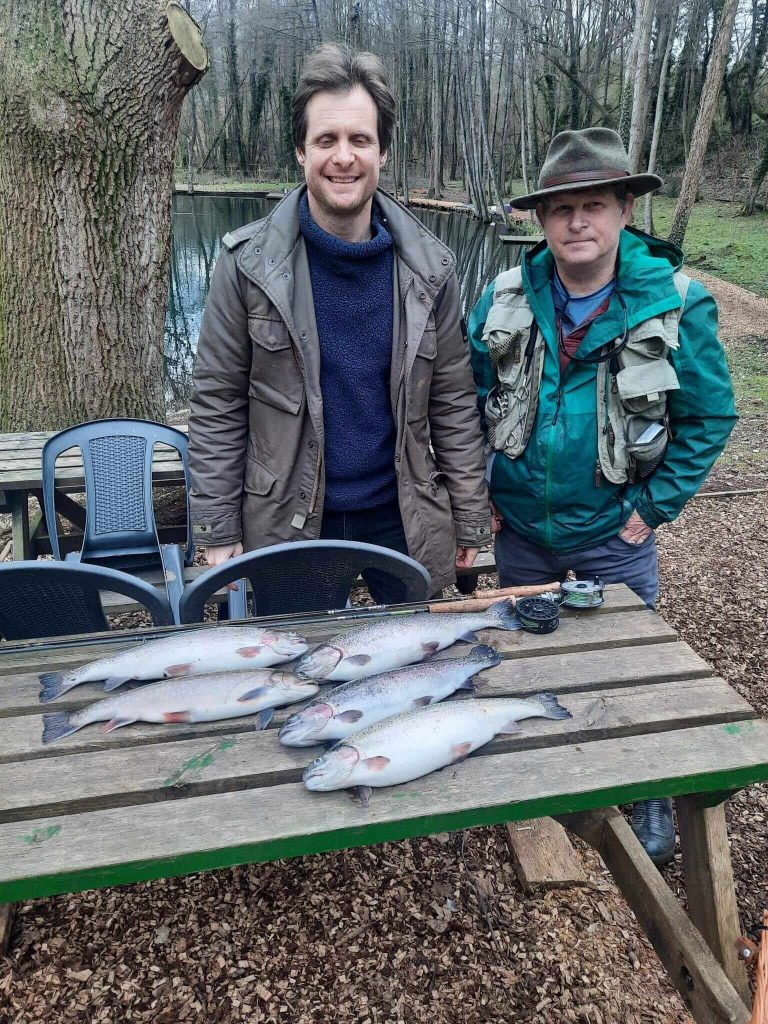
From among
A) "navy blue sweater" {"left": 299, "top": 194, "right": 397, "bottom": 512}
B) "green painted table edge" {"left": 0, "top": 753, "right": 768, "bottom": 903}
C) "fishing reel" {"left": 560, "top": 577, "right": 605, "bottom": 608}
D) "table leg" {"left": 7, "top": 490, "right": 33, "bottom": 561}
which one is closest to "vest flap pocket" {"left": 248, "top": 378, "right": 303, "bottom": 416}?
"navy blue sweater" {"left": 299, "top": 194, "right": 397, "bottom": 512}

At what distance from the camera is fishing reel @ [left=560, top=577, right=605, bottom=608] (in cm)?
230

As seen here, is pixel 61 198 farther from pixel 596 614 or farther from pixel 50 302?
pixel 596 614

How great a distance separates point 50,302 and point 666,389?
3.59 m

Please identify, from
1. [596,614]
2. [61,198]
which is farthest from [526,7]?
[596,614]

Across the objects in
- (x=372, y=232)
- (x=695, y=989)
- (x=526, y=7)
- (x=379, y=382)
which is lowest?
(x=695, y=989)

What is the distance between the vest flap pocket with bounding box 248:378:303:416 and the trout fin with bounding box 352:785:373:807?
1307mm

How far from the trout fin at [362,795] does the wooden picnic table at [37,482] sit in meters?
2.55

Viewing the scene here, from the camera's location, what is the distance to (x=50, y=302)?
14.1 ft

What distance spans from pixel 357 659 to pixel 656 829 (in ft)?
4.98

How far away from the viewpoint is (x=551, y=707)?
6.00 feet

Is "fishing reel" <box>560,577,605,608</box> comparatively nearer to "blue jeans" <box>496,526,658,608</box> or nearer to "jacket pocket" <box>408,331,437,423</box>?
"blue jeans" <box>496,526,658,608</box>

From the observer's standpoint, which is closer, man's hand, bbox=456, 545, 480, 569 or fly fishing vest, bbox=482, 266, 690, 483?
fly fishing vest, bbox=482, 266, 690, 483

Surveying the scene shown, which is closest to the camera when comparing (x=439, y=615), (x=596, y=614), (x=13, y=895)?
(x=13, y=895)

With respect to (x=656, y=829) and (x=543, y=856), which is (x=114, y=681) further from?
(x=656, y=829)
